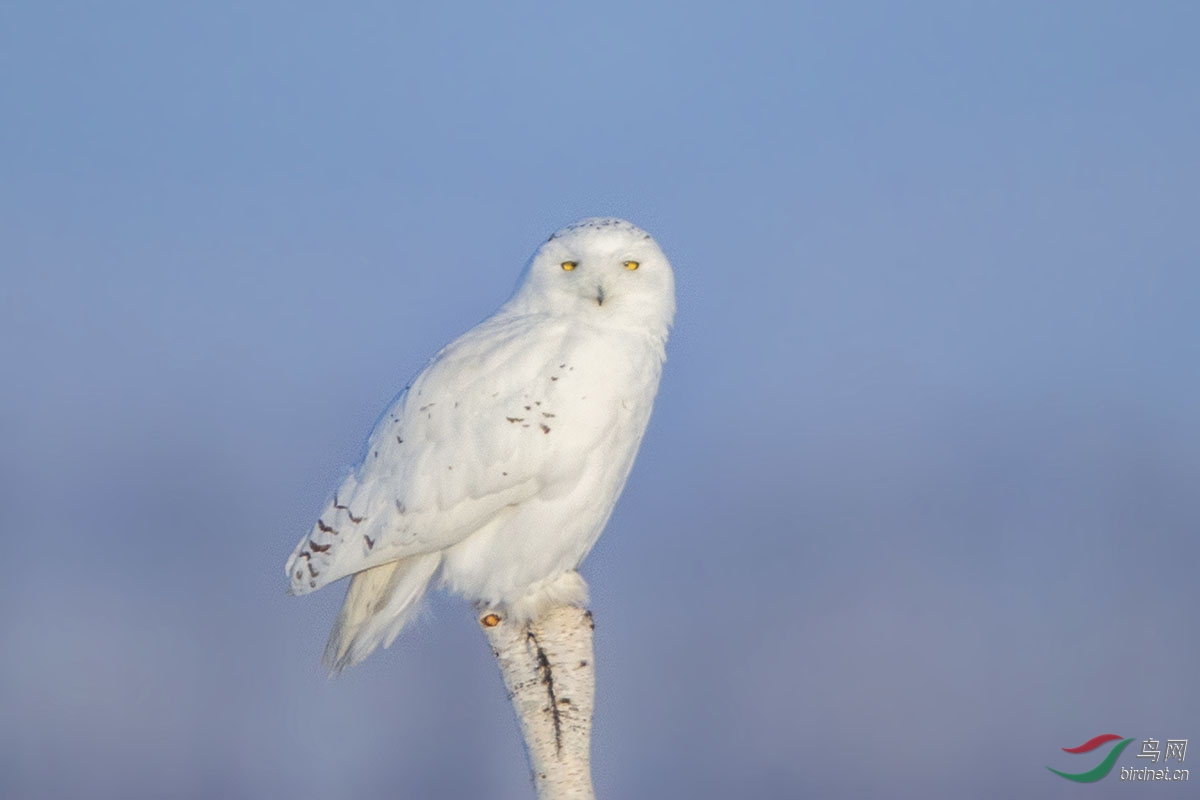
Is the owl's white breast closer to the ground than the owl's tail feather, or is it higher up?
higher up

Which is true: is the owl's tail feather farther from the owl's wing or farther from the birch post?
the birch post

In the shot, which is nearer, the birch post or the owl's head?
the birch post

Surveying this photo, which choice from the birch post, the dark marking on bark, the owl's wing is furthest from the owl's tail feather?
the dark marking on bark

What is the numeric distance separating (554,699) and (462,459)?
74 cm

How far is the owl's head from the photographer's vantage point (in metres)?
4.25

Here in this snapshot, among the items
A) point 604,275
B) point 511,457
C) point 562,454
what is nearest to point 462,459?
point 511,457

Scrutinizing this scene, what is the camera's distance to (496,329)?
4312 mm

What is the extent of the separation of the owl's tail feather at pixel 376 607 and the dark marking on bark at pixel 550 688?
45 cm

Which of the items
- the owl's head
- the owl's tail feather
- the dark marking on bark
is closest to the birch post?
the dark marking on bark

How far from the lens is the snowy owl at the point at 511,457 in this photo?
4.07 meters

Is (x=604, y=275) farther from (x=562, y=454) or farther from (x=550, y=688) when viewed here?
(x=550, y=688)

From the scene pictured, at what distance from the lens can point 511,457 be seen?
13.3ft

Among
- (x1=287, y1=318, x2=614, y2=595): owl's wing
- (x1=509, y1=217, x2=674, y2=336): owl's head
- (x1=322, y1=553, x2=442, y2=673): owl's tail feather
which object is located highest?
(x1=509, y1=217, x2=674, y2=336): owl's head

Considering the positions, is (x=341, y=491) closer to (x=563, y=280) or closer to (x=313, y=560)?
(x=313, y=560)
